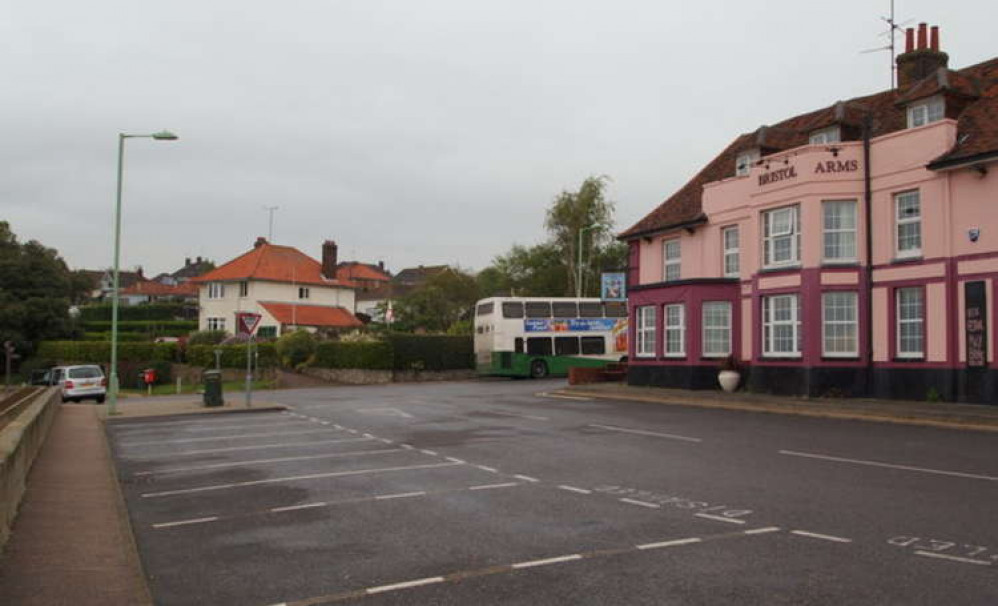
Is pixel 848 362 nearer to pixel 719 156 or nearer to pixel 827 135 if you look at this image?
pixel 827 135

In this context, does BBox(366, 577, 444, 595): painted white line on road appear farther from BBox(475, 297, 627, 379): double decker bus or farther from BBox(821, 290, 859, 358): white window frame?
BBox(475, 297, 627, 379): double decker bus

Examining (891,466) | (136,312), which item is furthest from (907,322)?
(136,312)

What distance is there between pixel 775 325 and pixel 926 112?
24.4ft

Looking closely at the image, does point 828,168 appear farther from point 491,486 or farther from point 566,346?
point 566,346

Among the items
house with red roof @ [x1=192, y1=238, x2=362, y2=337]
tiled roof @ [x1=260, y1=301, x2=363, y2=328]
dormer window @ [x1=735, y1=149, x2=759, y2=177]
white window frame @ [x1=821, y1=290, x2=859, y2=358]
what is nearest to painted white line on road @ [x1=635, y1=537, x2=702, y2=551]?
white window frame @ [x1=821, y1=290, x2=859, y2=358]

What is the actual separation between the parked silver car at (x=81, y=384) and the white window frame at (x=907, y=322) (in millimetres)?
30199

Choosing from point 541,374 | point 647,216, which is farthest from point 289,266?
point 647,216

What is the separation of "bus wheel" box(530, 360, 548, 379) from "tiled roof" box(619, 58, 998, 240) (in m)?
11.9

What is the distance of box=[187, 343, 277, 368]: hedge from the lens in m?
51.9

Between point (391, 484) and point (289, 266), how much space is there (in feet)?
212

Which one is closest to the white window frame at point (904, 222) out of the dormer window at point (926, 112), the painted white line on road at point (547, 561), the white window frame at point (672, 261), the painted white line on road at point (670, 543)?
the dormer window at point (926, 112)

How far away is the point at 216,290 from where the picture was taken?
2781 inches

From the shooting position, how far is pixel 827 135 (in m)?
26.2

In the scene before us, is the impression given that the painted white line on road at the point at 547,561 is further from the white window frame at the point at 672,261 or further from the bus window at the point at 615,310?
the bus window at the point at 615,310
